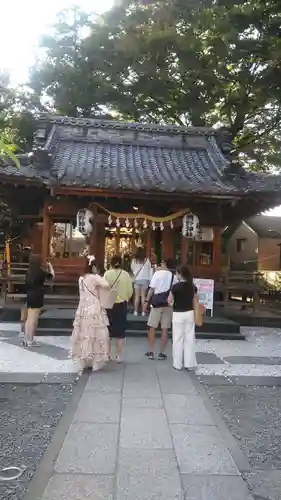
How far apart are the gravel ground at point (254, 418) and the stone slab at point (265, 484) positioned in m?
0.13

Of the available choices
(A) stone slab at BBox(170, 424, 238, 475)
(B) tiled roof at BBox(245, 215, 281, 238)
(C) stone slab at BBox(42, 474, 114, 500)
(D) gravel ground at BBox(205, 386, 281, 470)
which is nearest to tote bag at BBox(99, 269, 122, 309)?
(D) gravel ground at BBox(205, 386, 281, 470)

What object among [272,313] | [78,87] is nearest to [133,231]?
[272,313]

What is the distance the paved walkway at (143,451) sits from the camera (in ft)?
10.9

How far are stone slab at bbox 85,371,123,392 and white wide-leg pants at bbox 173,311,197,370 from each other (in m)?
0.99

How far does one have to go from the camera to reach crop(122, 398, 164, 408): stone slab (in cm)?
536

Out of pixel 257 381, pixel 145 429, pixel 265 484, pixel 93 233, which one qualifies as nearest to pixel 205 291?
pixel 93 233

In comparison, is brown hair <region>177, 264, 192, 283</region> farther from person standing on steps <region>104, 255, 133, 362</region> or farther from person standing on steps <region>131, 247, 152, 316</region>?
person standing on steps <region>131, 247, 152, 316</region>

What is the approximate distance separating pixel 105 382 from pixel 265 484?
3119 millimetres

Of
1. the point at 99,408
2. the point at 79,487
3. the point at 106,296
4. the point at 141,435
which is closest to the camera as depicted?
the point at 79,487

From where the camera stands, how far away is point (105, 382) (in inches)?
249

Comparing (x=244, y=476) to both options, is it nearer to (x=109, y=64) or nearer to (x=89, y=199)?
(x=89, y=199)

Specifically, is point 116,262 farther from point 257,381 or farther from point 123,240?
point 123,240

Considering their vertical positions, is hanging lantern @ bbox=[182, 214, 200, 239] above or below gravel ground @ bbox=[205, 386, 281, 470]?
above

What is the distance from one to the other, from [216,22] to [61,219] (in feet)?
36.4
